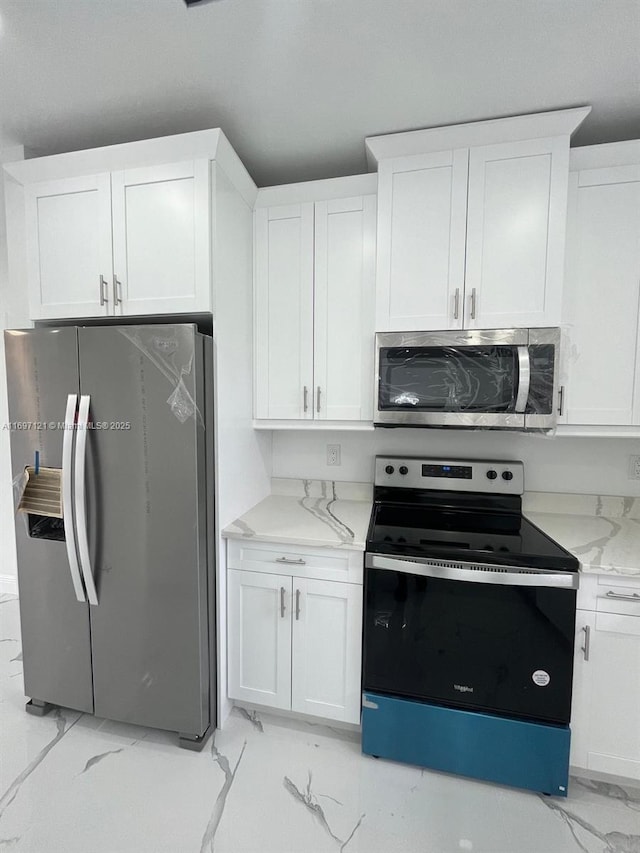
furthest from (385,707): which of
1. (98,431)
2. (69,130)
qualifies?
(69,130)

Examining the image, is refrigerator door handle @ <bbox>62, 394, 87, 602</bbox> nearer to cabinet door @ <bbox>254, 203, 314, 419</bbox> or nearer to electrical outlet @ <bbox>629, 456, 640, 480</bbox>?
cabinet door @ <bbox>254, 203, 314, 419</bbox>

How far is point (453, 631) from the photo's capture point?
4.69 ft

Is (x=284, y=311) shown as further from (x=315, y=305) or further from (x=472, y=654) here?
(x=472, y=654)

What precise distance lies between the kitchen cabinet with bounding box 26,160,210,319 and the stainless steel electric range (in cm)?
138

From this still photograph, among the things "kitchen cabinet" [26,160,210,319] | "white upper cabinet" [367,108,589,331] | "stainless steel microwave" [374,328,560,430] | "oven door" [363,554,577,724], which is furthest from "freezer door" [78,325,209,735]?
"white upper cabinet" [367,108,589,331]

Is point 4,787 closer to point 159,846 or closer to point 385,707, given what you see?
point 159,846

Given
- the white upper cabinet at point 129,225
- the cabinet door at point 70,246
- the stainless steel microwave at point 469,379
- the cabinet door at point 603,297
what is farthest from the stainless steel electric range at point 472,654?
the cabinet door at point 70,246

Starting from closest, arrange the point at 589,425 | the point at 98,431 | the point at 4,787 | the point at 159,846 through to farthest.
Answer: the point at 159,846
the point at 4,787
the point at 98,431
the point at 589,425

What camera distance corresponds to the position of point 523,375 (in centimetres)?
154

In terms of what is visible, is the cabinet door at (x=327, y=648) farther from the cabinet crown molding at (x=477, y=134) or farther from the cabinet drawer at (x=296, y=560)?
the cabinet crown molding at (x=477, y=134)

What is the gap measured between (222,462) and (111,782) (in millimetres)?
1285

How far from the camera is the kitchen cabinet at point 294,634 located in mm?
1576

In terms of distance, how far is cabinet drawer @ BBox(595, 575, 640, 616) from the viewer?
1333 millimetres

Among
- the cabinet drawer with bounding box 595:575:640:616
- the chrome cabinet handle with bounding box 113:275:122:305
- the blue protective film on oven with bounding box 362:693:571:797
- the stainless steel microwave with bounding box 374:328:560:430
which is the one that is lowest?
the blue protective film on oven with bounding box 362:693:571:797
